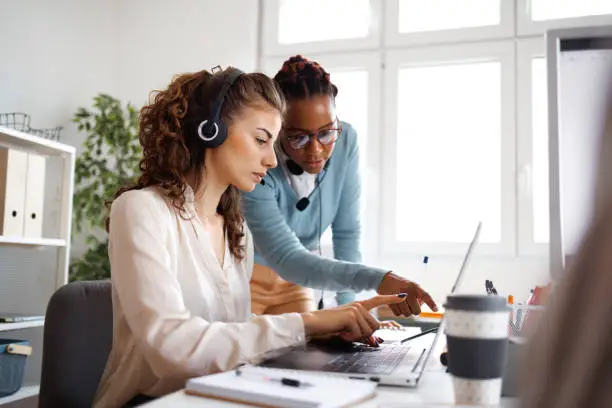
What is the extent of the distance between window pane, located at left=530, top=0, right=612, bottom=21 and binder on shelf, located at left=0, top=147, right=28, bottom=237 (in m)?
2.75

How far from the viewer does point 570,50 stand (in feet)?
3.12

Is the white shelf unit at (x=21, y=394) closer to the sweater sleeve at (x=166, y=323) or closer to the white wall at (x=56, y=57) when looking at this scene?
the white wall at (x=56, y=57)

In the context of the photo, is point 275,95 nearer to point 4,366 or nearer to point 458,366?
point 458,366

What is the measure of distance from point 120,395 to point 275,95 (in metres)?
0.70

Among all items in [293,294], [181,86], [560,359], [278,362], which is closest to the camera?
[560,359]

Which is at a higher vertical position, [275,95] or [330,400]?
[275,95]

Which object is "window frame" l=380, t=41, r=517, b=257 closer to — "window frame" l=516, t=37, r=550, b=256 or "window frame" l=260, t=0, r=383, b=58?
"window frame" l=516, t=37, r=550, b=256

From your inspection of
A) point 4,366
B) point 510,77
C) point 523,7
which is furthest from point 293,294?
point 523,7

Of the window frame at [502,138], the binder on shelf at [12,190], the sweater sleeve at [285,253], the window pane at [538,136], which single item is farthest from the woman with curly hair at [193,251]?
the window pane at [538,136]

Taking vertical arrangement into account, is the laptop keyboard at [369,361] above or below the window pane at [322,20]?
below

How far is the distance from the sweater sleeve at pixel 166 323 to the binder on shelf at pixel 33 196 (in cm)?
180

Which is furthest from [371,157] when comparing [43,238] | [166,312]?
[166,312]

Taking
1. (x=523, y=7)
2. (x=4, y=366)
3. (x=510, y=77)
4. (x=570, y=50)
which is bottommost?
(x=4, y=366)

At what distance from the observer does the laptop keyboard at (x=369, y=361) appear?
0.83m
